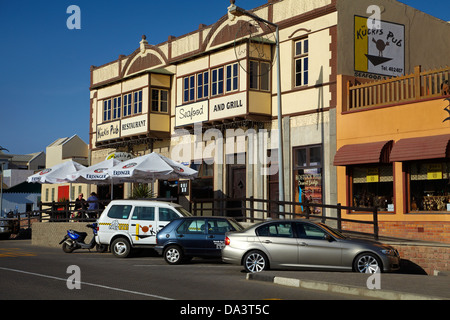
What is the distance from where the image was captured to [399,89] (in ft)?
74.2

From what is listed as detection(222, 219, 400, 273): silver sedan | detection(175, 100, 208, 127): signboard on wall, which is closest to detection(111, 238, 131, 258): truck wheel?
detection(222, 219, 400, 273): silver sedan

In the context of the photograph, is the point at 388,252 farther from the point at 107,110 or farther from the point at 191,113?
the point at 107,110

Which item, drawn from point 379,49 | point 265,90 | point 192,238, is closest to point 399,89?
point 379,49

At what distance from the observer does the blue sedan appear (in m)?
17.2

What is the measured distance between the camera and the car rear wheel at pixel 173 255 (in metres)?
17.2

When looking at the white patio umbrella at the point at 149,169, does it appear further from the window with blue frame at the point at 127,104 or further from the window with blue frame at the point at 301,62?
the window with blue frame at the point at 127,104

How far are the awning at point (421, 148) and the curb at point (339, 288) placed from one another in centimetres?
844

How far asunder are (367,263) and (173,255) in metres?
5.64

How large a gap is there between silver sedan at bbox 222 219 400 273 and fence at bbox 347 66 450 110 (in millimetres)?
7553

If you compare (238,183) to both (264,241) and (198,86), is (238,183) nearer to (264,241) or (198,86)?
(198,86)

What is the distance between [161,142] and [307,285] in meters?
21.3

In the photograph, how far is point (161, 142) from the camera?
32.8 metres

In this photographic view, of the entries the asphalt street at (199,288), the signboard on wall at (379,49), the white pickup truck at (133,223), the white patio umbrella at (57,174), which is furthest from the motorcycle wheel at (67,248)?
the signboard on wall at (379,49)
